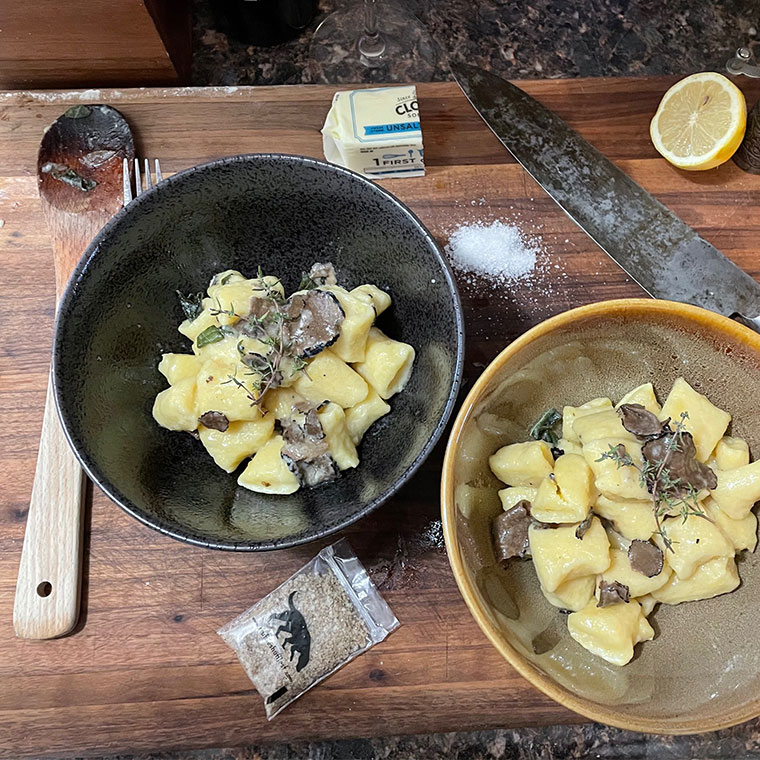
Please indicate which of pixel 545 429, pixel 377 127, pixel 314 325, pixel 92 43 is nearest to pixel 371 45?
pixel 377 127

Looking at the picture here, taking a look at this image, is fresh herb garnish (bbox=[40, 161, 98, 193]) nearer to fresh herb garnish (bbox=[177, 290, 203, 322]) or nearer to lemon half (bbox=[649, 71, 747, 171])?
fresh herb garnish (bbox=[177, 290, 203, 322])

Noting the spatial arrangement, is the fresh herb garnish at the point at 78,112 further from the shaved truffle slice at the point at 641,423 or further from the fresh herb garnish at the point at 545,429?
the shaved truffle slice at the point at 641,423

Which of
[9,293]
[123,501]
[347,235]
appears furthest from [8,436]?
[347,235]

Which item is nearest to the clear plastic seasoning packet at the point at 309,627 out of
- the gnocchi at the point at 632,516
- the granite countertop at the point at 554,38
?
the gnocchi at the point at 632,516

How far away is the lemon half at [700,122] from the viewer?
136cm

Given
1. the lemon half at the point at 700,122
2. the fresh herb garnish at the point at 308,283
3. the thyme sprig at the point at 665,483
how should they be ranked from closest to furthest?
1. the thyme sprig at the point at 665,483
2. the fresh herb garnish at the point at 308,283
3. the lemon half at the point at 700,122

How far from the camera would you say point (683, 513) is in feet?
3.36

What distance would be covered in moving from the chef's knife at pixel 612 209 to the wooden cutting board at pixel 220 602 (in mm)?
59

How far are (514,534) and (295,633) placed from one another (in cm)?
42

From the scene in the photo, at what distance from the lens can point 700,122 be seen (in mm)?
1402

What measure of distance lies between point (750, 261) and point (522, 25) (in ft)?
2.51

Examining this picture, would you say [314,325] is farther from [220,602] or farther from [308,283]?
[220,602]

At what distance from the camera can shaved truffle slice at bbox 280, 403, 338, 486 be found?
1115mm

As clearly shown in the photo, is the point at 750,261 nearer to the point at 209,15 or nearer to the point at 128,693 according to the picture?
the point at 209,15
